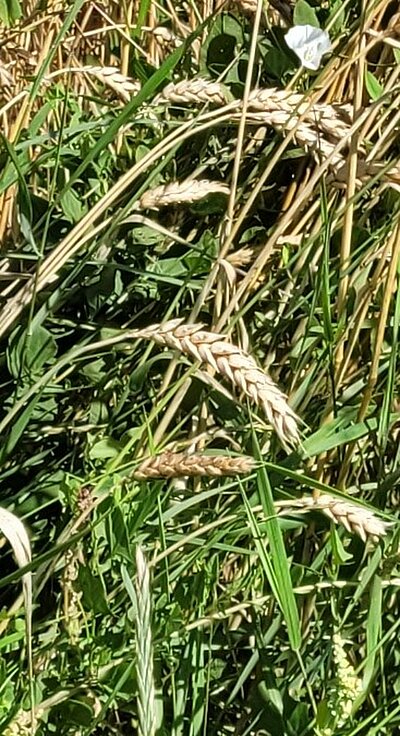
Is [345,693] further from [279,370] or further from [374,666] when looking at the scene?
[279,370]

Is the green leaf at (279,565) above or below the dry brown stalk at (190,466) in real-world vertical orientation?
below

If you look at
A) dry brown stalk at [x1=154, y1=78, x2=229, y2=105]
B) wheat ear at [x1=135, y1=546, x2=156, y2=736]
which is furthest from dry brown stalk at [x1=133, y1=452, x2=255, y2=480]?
dry brown stalk at [x1=154, y1=78, x2=229, y2=105]

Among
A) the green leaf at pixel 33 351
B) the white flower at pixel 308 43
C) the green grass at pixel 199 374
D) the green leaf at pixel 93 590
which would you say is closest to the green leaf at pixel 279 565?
the green grass at pixel 199 374

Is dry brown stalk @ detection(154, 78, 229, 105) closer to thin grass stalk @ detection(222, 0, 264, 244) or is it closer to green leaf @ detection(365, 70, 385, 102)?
thin grass stalk @ detection(222, 0, 264, 244)

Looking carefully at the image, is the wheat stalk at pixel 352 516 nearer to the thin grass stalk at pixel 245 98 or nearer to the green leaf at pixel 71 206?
the thin grass stalk at pixel 245 98

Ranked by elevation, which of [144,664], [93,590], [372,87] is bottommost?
[93,590]

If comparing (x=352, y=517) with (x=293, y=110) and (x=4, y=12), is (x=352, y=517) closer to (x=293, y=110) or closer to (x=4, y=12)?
(x=293, y=110)

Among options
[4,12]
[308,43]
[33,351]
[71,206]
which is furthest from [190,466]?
[4,12]
